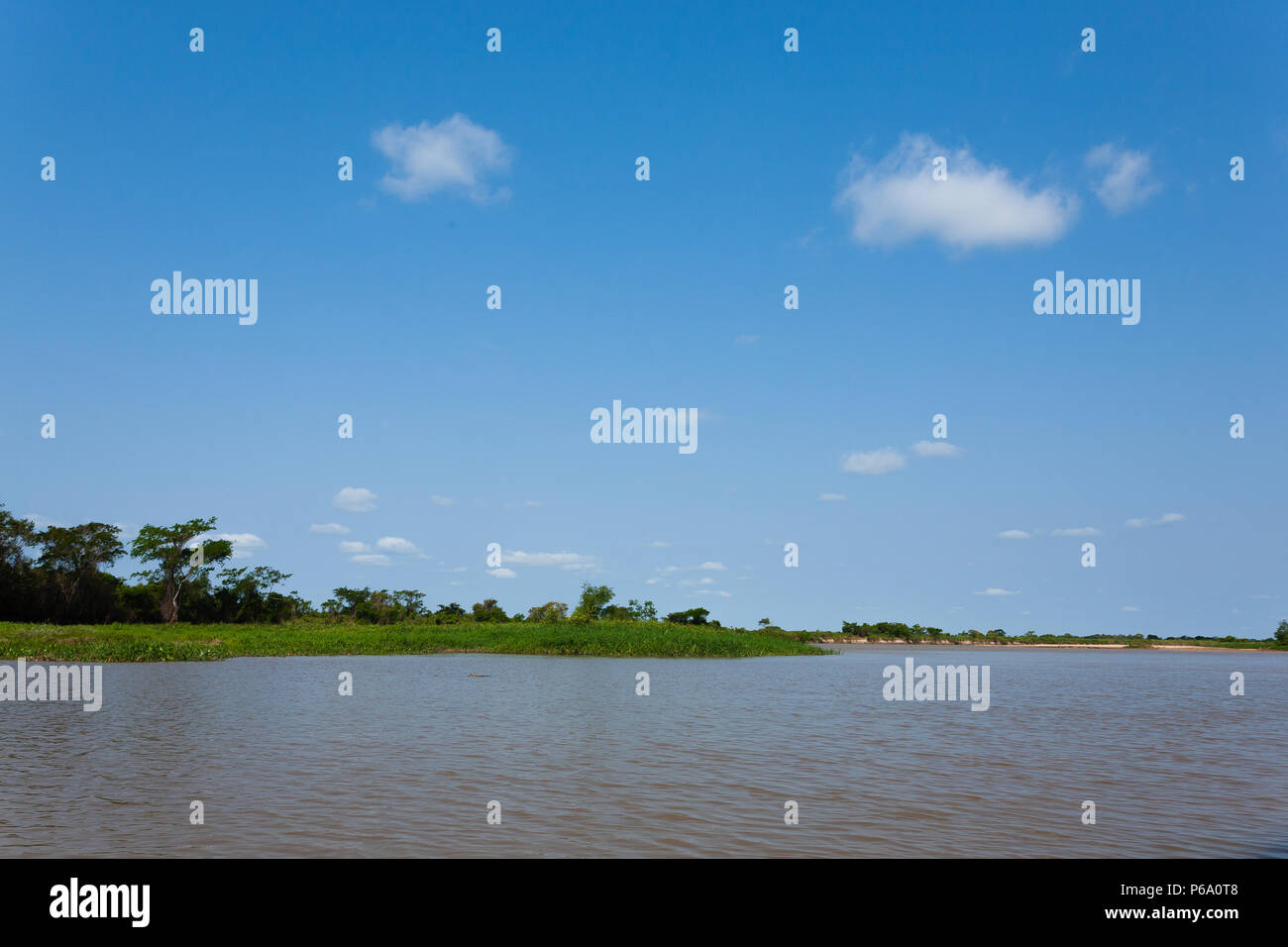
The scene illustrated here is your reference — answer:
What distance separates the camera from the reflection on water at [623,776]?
1130cm

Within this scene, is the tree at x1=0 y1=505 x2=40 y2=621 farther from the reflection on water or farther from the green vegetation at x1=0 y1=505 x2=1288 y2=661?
the reflection on water

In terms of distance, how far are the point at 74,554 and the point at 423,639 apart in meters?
39.4

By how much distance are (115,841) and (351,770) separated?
202 inches

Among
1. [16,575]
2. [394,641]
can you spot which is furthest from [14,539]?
[394,641]

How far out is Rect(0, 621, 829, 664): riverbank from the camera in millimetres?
52438

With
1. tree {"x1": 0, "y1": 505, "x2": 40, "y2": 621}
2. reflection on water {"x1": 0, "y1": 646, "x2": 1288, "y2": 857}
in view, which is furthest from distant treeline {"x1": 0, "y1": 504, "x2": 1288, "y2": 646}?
reflection on water {"x1": 0, "y1": 646, "x2": 1288, "y2": 857}

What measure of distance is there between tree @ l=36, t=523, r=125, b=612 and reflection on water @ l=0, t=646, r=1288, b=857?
5628 centimetres

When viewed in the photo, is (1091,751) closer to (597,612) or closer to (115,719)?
(115,719)

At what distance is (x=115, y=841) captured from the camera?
1084cm

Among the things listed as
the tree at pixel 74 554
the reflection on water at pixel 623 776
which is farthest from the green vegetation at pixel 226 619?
the reflection on water at pixel 623 776

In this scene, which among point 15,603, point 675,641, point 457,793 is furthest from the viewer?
point 15,603

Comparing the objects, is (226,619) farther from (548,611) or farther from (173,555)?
(548,611)
